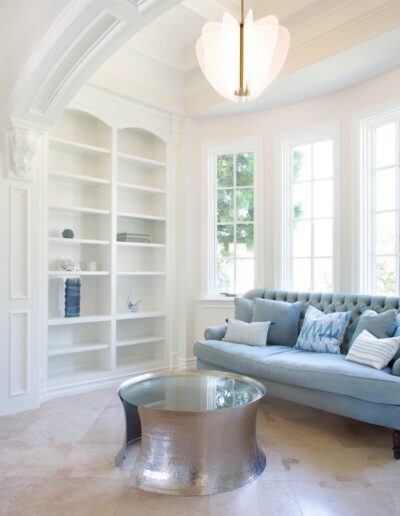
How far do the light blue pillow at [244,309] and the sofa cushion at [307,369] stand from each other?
0.41 meters

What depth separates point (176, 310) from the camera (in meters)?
5.00

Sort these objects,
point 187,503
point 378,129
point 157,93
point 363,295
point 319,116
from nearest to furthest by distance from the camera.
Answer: point 187,503 < point 363,295 < point 378,129 < point 319,116 < point 157,93

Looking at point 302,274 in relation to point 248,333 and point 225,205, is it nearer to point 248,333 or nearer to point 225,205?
point 248,333

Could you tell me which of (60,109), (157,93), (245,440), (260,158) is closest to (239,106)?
(260,158)

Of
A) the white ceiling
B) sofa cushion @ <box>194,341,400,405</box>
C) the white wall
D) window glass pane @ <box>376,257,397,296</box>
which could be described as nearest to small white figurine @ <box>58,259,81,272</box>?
the white wall

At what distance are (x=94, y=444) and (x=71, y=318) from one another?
148 centimetres

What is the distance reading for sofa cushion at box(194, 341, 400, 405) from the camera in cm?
269

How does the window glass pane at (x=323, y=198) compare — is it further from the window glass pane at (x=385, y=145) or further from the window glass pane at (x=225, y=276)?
the window glass pane at (x=225, y=276)

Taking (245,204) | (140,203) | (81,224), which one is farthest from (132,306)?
(245,204)

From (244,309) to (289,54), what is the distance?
2455mm

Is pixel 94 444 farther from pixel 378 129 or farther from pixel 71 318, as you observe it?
pixel 378 129

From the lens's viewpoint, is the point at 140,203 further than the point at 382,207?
Yes

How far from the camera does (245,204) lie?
4.98 m

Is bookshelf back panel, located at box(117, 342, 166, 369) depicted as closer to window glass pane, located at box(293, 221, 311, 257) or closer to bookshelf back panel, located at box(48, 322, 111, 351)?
bookshelf back panel, located at box(48, 322, 111, 351)
